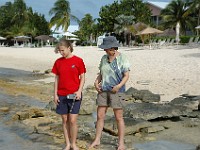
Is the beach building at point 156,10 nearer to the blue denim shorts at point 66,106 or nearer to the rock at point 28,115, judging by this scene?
the rock at point 28,115

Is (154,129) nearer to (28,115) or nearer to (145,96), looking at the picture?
(28,115)

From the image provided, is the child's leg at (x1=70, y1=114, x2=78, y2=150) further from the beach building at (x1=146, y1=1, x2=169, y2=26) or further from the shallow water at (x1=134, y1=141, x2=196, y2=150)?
the beach building at (x1=146, y1=1, x2=169, y2=26)

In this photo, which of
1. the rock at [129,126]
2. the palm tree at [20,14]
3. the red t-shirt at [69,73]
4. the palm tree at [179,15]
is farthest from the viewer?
the palm tree at [20,14]

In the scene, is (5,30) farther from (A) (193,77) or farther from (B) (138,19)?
(A) (193,77)

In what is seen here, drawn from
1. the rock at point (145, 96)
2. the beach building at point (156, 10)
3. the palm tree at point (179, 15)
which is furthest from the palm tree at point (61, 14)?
the rock at point (145, 96)

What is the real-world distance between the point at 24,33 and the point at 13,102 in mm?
51964

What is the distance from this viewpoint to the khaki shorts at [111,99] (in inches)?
193

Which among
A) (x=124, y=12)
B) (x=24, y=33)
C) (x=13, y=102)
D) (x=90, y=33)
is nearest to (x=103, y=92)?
(x=13, y=102)

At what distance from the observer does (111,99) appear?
492 cm

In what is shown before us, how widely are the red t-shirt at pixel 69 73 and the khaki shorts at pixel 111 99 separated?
423 mm

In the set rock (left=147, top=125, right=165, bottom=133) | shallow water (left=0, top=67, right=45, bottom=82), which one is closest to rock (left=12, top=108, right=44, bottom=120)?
rock (left=147, top=125, right=165, bottom=133)

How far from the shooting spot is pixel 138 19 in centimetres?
4516

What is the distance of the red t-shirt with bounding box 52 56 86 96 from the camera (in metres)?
4.71

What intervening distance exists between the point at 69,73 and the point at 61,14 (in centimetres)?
5962
